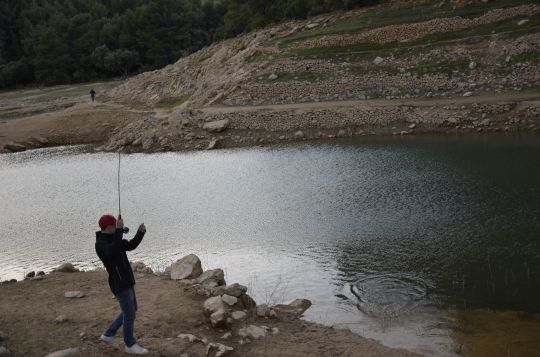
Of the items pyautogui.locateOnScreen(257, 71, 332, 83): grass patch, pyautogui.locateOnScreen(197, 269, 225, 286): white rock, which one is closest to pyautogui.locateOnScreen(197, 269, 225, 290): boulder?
pyautogui.locateOnScreen(197, 269, 225, 286): white rock

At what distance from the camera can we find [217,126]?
4559 centimetres

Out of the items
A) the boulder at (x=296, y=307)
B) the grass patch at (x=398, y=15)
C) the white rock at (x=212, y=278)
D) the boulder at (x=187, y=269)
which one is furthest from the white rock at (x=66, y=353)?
the grass patch at (x=398, y=15)

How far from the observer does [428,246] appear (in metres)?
18.5

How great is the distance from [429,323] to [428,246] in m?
5.41

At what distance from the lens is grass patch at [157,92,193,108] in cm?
5702

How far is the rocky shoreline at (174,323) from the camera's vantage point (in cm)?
1161

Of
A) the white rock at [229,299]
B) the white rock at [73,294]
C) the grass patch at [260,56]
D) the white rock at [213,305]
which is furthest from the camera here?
the grass patch at [260,56]

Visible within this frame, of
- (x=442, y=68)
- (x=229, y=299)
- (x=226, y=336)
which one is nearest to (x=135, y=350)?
(x=226, y=336)

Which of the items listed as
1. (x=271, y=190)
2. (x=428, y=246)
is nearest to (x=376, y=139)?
(x=271, y=190)

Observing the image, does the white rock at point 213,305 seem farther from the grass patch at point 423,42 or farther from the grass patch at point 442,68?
the grass patch at point 423,42

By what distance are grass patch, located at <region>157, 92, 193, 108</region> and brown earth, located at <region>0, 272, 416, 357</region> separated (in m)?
42.5

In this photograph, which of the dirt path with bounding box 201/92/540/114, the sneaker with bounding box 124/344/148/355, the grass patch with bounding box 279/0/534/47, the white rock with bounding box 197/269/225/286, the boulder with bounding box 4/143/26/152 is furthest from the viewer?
the boulder with bounding box 4/143/26/152

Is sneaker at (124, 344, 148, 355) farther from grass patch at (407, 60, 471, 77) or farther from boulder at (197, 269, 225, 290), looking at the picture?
grass patch at (407, 60, 471, 77)

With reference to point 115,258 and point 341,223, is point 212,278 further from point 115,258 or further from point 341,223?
point 341,223
